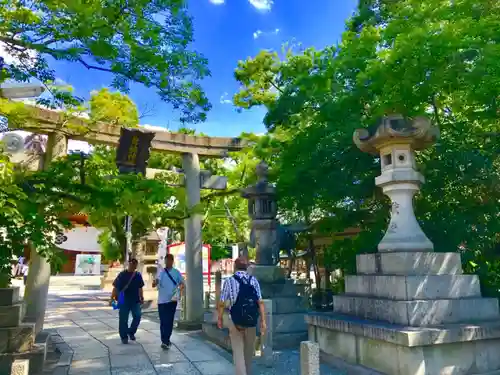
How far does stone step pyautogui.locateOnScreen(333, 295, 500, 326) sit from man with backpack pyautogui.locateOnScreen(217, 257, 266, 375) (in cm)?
172

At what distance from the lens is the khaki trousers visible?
4893 millimetres

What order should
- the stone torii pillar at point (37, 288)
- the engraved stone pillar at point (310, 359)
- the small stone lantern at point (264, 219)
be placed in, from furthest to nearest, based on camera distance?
the small stone lantern at point (264, 219)
the stone torii pillar at point (37, 288)
the engraved stone pillar at point (310, 359)

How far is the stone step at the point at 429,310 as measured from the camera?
5.10 meters

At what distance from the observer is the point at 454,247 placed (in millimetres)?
6984

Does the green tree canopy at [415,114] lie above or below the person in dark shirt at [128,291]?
above

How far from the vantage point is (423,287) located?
5285mm

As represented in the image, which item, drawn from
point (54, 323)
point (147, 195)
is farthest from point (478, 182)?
point (54, 323)

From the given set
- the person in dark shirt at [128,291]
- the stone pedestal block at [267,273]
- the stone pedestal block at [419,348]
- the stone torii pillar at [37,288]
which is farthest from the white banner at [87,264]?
the stone pedestal block at [419,348]

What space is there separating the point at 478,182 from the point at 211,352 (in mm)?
5769

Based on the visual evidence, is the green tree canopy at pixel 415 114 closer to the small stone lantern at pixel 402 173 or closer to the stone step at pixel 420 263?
the small stone lantern at pixel 402 173

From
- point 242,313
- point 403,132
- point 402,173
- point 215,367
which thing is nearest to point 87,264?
point 215,367

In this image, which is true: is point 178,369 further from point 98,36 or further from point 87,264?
point 87,264

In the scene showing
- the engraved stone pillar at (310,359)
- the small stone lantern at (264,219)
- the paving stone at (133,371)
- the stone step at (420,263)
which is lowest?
the paving stone at (133,371)

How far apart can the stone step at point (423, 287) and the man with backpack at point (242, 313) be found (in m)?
1.88
